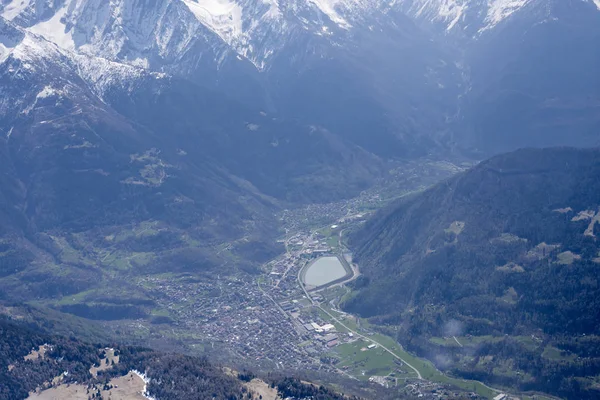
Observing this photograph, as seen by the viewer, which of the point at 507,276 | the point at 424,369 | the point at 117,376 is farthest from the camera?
the point at 507,276

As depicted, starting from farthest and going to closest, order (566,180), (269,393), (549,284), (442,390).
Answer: (566,180) < (549,284) < (442,390) < (269,393)

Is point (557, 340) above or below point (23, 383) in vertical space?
above

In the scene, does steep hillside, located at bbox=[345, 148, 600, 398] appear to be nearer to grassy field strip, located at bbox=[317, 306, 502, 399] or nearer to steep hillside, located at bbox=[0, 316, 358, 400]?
grassy field strip, located at bbox=[317, 306, 502, 399]

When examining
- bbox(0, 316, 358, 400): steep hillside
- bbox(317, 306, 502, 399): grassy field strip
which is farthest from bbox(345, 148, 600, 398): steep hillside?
bbox(0, 316, 358, 400): steep hillside

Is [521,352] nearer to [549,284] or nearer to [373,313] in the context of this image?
[549,284]

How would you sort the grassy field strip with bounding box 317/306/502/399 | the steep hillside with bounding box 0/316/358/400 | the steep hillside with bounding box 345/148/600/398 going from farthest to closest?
the steep hillside with bounding box 345/148/600/398 → the grassy field strip with bounding box 317/306/502/399 → the steep hillside with bounding box 0/316/358/400

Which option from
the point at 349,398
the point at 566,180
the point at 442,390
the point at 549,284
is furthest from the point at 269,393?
the point at 566,180

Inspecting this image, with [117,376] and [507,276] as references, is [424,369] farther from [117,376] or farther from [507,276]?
[117,376]

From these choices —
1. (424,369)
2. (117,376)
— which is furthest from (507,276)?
(117,376)
